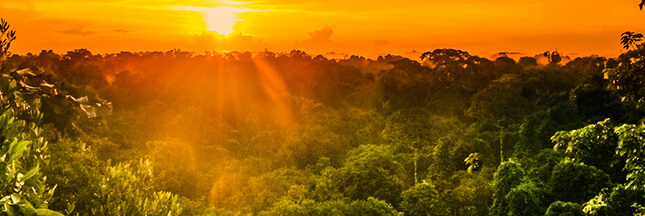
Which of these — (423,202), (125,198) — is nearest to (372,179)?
(423,202)

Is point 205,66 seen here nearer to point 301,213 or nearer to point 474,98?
point 474,98

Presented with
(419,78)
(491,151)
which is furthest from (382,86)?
(491,151)

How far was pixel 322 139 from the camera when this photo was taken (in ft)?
195

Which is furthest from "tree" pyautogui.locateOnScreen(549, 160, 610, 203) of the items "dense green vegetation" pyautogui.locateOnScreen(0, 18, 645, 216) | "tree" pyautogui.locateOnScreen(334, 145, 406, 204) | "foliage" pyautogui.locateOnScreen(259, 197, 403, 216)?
"tree" pyautogui.locateOnScreen(334, 145, 406, 204)

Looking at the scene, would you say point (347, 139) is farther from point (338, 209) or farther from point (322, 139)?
point (338, 209)

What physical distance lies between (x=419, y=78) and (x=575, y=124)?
4283 centimetres

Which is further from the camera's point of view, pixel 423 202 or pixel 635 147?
pixel 423 202

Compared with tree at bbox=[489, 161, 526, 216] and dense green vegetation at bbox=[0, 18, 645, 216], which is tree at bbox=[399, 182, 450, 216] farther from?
tree at bbox=[489, 161, 526, 216]

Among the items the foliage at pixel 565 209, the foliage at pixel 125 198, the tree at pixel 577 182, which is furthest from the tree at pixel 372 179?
the foliage at pixel 125 198

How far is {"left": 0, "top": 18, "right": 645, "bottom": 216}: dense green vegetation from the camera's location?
1404cm

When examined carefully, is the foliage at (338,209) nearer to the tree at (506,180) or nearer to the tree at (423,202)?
the tree at (423,202)

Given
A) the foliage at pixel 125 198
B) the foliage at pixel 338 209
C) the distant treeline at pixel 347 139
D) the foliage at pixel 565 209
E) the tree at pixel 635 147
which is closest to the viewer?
→ the tree at pixel 635 147

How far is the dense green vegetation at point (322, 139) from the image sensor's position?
14039 millimetres

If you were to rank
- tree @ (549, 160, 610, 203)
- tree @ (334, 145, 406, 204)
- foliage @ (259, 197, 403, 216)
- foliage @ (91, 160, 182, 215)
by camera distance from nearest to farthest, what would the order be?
1. foliage @ (91, 160, 182, 215)
2. tree @ (549, 160, 610, 203)
3. foliage @ (259, 197, 403, 216)
4. tree @ (334, 145, 406, 204)
